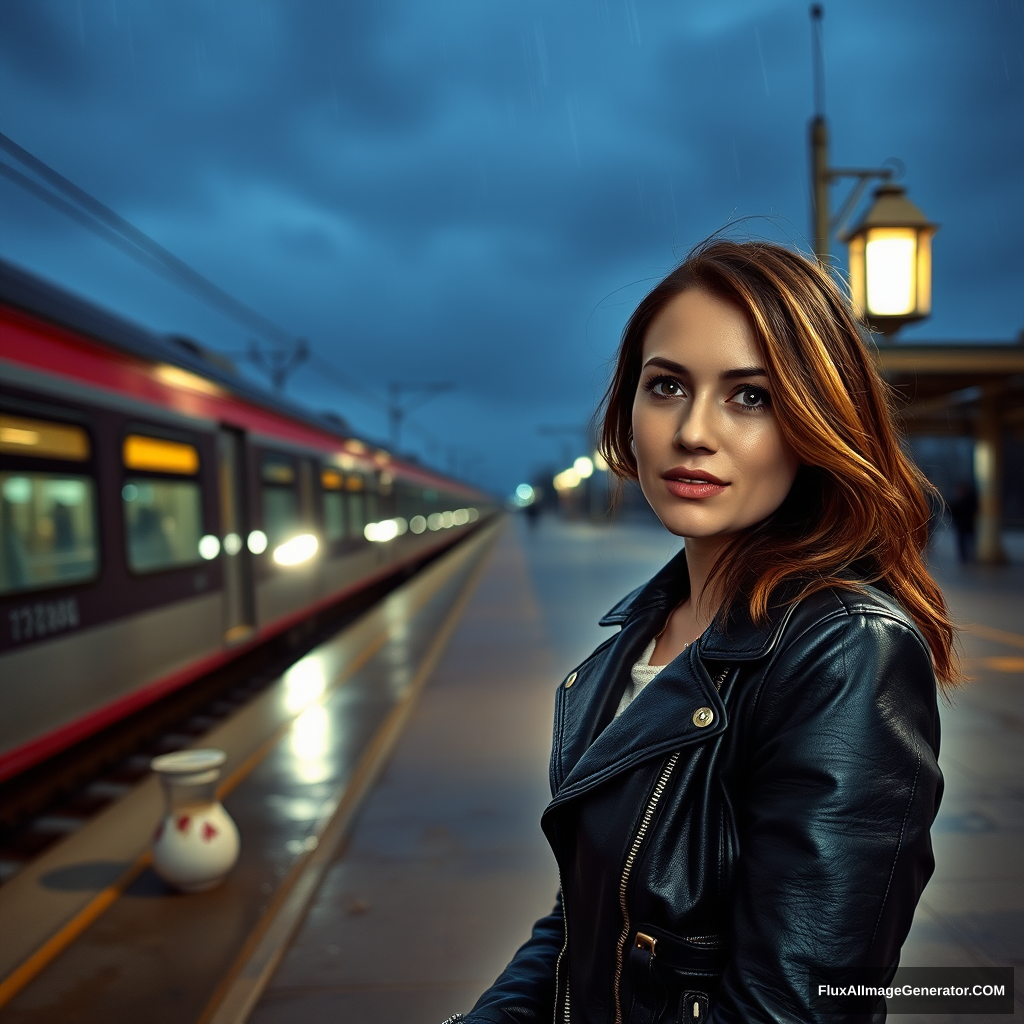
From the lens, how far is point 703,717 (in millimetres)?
1117

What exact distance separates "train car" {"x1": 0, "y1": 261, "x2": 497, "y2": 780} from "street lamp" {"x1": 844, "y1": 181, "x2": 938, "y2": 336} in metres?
5.12

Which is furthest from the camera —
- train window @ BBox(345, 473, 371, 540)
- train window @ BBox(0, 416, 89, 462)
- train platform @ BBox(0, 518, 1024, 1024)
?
train window @ BBox(345, 473, 371, 540)

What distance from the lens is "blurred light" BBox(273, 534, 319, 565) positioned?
10610mm

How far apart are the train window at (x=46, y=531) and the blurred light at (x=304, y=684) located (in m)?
2.21

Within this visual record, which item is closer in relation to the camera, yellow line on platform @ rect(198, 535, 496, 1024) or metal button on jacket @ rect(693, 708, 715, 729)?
metal button on jacket @ rect(693, 708, 715, 729)

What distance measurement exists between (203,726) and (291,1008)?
4956 mm

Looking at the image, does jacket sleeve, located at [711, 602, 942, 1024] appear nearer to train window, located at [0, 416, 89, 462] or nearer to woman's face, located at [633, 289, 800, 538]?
woman's face, located at [633, 289, 800, 538]

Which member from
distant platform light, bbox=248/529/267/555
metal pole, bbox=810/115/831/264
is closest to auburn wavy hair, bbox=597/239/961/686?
metal pole, bbox=810/115/831/264

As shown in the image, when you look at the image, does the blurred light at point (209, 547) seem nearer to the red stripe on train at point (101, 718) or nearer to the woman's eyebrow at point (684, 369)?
the red stripe on train at point (101, 718)

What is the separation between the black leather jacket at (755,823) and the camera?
38.9 inches

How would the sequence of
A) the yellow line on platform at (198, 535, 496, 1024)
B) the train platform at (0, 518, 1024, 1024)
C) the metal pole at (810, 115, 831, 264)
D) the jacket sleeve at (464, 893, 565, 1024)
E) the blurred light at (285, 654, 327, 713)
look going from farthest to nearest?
the blurred light at (285, 654, 327, 713) < the metal pole at (810, 115, 831, 264) < the train platform at (0, 518, 1024, 1024) < the yellow line on platform at (198, 535, 496, 1024) < the jacket sleeve at (464, 893, 565, 1024)

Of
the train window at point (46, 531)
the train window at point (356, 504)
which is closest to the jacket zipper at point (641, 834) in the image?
the train window at point (46, 531)

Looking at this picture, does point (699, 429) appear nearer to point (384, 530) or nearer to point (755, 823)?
point (755, 823)

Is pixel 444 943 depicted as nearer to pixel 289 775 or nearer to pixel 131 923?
pixel 131 923
